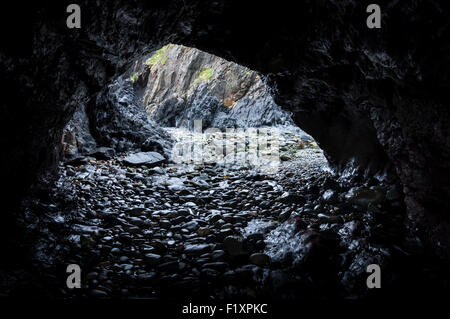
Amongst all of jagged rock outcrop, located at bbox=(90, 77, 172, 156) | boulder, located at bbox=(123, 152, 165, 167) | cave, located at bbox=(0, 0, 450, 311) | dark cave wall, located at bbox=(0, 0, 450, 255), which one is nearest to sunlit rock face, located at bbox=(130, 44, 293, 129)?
jagged rock outcrop, located at bbox=(90, 77, 172, 156)

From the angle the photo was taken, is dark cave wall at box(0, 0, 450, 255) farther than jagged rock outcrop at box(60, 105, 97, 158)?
No

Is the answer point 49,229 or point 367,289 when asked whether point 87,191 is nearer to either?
point 49,229

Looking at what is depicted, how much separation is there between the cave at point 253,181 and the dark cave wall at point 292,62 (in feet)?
0.06

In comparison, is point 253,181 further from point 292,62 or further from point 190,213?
point 292,62

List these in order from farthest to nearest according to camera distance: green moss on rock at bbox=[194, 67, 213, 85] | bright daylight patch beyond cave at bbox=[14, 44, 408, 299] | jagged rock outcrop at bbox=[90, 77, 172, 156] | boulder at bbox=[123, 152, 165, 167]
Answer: green moss on rock at bbox=[194, 67, 213, 85] → jagged rock outcrop at bbox=[90, 77, 172, 156] → boulder at bbox=[123, 152, 165, 167] → bright daylight patch beyond cave at bbox=[14, 44, 408, 299]

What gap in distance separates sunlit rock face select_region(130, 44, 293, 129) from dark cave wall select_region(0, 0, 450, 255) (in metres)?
12.1

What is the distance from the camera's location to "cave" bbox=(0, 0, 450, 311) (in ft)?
8.29

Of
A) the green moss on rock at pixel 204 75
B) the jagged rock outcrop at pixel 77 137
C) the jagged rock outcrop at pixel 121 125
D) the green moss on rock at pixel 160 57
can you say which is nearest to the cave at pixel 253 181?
the jagged rock outcrop at pixel 77 137

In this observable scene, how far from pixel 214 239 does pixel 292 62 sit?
311cm

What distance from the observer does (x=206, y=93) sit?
2252cm

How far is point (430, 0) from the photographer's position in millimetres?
1929

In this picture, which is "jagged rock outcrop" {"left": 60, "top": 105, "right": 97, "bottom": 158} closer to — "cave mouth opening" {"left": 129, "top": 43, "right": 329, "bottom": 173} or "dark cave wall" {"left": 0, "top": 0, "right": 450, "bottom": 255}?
"cave mouth opening" {"left": 129, "top": 43, "right": 329, "bottom": 173}
